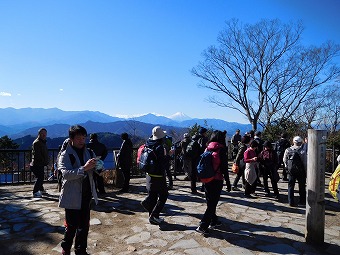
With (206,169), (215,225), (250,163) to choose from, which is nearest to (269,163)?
(250,163)

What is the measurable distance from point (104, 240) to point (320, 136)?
12.6ft

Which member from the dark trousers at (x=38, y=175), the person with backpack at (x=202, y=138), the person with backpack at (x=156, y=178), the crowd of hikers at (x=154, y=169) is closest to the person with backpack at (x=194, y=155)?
the crowd of hikers at (x=154, y=169)

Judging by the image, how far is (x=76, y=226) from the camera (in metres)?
3.60

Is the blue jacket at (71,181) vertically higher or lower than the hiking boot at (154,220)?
higher

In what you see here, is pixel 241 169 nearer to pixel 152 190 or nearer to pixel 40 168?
pixel 152 190

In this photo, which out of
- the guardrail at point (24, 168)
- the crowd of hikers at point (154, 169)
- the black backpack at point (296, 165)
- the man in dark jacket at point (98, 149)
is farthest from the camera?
the guardrail at point (24, 168)

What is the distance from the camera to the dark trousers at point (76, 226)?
356 cm

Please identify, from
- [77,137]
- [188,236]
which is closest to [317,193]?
[188,236]

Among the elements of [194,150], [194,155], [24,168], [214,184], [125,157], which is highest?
[194,150]

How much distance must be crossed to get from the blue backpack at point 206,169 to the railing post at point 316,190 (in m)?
1.53

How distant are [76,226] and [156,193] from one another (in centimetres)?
197

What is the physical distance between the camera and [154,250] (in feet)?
13.9

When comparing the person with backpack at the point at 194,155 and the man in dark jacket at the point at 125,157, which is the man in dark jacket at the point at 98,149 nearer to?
the man in dark jacket at the point at 125,157

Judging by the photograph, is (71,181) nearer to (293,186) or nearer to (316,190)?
(316,190)
